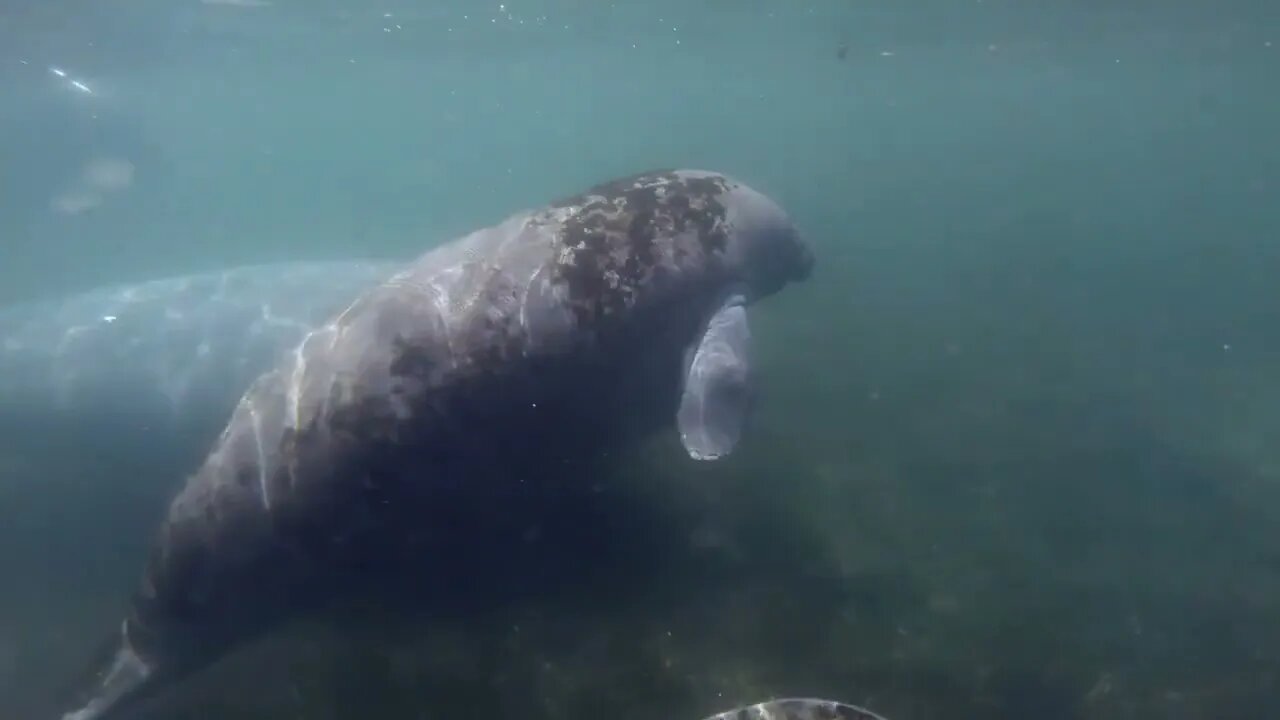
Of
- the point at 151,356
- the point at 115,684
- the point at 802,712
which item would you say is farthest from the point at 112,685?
the point at 802,712

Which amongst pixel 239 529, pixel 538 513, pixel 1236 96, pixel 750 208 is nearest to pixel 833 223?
pixel 750 208

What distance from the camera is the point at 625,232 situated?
26.1ft

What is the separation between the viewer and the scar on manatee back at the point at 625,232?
24.6 ft

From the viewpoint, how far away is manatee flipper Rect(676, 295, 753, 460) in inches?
283

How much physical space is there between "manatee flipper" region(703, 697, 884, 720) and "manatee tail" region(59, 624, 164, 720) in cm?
522

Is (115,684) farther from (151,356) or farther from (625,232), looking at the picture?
(625,232)

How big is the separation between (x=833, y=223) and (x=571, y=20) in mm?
14611

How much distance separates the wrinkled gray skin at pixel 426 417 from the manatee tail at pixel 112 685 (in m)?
0.02

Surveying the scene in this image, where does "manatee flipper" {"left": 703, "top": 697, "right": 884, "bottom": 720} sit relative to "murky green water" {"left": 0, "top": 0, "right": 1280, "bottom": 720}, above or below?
above

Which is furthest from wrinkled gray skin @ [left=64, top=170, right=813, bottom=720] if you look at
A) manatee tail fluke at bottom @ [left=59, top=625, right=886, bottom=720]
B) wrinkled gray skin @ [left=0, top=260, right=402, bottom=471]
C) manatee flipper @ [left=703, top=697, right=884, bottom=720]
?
wrinkled gray skin @ [left=0, top=260, right=402, bottom=471]

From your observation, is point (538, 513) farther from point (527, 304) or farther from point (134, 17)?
point (134, 17)

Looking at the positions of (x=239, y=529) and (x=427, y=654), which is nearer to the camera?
(x=239, y=529)

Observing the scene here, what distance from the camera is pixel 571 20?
35.6 m

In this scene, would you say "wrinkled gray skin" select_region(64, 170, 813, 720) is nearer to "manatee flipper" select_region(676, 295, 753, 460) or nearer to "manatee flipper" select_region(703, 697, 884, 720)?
"manatee flipper" select_region(676, 295, 753, 460)
